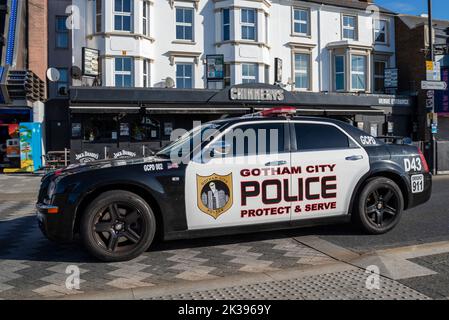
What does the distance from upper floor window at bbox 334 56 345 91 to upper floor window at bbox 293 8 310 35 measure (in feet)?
8.12

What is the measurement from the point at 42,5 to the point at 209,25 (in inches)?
333

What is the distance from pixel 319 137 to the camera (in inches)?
224

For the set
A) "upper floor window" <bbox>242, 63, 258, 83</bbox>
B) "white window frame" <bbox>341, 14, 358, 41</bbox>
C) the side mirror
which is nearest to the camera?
the side mirror

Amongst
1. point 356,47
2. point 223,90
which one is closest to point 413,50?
point 356,47

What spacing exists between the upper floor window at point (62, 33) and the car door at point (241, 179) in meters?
20.8

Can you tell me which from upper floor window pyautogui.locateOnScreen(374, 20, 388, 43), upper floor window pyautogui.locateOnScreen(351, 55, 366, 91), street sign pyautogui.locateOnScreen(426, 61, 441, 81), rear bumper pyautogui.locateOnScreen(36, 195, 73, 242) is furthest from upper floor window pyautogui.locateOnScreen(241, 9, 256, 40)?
rear bumper pyautogui.locateOnScreen(36, 195, 73, 242)

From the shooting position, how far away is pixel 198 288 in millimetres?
3982

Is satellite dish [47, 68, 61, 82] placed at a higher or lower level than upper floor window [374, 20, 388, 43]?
lower

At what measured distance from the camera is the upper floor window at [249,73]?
2273cm

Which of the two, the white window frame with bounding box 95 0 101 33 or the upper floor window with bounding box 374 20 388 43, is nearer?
the white window frame with bounding box 95 0 101 33

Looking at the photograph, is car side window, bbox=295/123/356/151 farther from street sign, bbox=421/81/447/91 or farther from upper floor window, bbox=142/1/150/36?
upper floor window, bbox=142/1/150/36

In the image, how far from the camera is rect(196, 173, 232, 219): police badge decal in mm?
4984

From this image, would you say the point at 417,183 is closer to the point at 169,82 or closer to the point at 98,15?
the point at 169,82

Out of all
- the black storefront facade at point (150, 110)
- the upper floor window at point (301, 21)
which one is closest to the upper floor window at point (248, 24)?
the upper floor window at point (301, 21)
